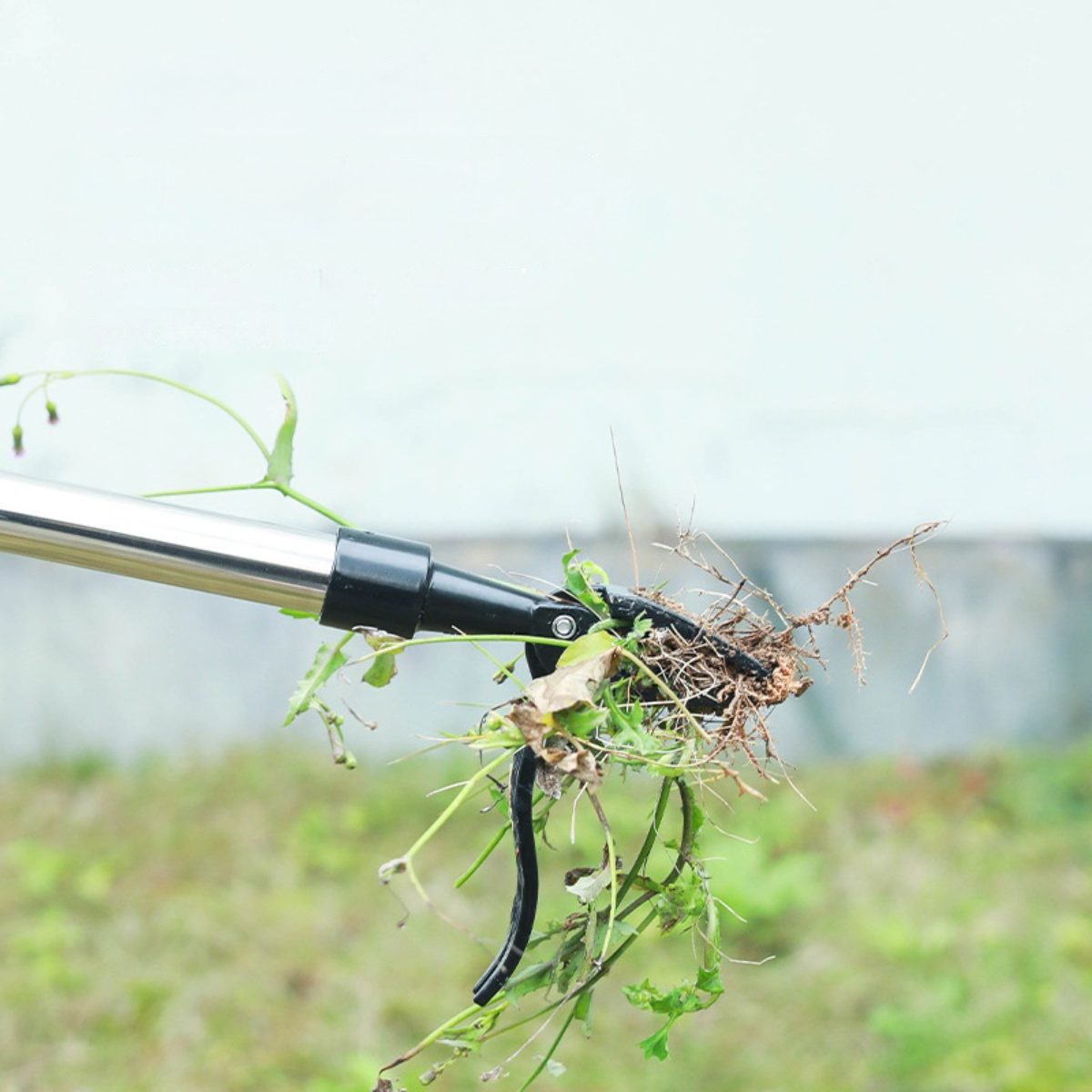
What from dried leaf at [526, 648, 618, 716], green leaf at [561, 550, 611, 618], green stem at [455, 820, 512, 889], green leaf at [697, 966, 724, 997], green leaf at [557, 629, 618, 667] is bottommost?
green leaf at [697, 966, 724, 997]

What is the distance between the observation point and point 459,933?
184 centimetres

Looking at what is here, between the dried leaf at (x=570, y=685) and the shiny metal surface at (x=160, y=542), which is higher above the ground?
the shiny metal surface at (x=160, y=542)

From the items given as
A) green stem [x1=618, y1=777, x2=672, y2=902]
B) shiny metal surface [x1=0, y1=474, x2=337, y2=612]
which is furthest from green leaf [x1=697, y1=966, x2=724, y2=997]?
shiny metal surface [x1=0, y1=474, x2=337, y2=612]

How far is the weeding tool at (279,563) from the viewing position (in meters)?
0.58

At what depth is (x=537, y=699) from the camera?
575mm

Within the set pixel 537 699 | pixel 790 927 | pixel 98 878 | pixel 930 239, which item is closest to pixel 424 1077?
pixel 537 699

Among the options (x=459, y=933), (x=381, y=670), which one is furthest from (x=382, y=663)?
(x=459, y=933)

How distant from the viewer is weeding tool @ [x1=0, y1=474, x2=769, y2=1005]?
579 mm

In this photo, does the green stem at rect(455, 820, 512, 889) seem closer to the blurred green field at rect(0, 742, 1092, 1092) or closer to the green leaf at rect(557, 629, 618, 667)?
the green leaf at rect(557, 629, 618, 667)

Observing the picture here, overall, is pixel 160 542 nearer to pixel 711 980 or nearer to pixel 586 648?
pixel 586 648

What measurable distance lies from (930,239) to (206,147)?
1.09 metres

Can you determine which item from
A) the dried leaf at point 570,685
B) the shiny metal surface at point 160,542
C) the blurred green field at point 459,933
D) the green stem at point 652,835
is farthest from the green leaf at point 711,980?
the blurred green field at point 459,933

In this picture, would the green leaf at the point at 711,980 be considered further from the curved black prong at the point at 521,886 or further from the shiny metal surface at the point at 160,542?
the shiny metal surface at the point at 160,542

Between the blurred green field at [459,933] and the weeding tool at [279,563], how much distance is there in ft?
3.45
